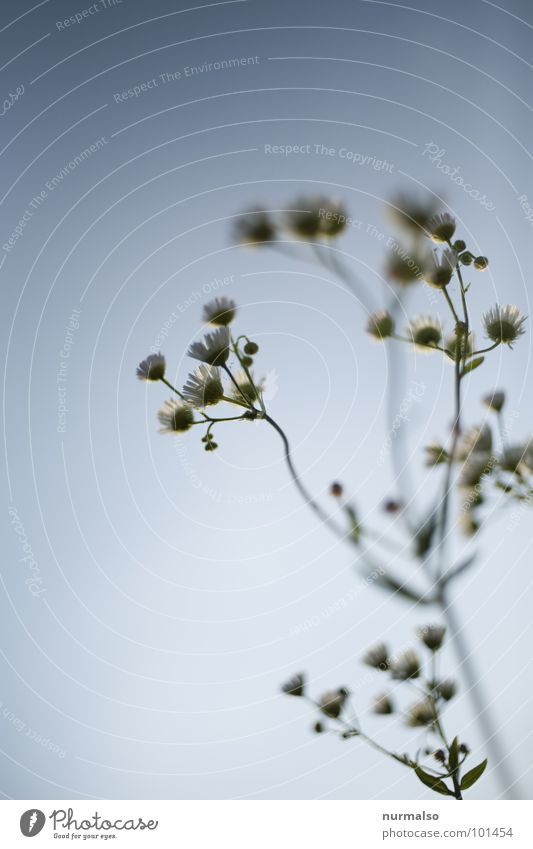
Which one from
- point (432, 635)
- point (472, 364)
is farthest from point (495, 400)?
point (432, 635)

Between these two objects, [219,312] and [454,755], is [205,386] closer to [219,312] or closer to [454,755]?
[219,312]

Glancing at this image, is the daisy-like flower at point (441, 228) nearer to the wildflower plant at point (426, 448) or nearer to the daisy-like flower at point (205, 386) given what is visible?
the wildflower plant at point (426, 448)

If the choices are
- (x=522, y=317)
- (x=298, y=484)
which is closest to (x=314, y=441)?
(x=298, y=484)

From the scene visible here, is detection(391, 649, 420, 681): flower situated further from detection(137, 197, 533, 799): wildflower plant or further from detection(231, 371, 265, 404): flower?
detection(231, 371, 265, 404): flower

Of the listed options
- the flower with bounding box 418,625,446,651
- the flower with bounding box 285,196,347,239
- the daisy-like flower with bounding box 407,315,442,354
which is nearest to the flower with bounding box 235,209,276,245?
the flower with bounding box 285,196,347,239

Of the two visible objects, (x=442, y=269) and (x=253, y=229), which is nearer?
(x=442, y=269)

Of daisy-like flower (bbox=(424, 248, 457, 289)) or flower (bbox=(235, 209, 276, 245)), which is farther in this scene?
flower (bbox=(235, 209, 276, 245))
